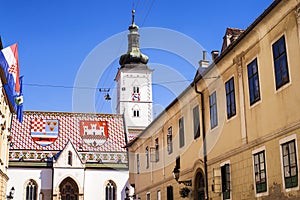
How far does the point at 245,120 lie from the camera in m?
15.7

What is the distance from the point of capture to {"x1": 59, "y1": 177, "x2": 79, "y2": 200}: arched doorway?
47781mm

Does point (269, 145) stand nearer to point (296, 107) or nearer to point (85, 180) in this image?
point (296, 107)

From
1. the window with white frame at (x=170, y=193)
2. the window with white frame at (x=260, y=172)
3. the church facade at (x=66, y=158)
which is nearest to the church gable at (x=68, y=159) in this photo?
the church facade at (x=66, y=158)

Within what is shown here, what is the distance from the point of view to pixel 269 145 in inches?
547

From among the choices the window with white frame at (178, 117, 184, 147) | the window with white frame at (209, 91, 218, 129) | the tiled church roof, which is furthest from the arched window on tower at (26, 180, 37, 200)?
the window with white frame at (209, 91, 218, 129)

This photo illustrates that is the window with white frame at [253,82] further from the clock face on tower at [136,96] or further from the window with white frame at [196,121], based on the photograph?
the clock face on tower at [136,96]

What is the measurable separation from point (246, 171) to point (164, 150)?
1019cm

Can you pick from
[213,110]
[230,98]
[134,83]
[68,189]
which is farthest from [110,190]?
[230,98]

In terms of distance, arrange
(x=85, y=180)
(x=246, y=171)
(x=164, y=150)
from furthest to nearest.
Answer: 1. (x=85, y=180)
2. (x=164, y=150)
3. (x=246, y=171)

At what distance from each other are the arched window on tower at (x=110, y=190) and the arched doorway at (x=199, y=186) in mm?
29669

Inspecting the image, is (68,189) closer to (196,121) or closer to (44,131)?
(44,131)

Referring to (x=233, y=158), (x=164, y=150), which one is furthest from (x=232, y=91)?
(x=164, y=150)

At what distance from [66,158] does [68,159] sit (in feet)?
0.94

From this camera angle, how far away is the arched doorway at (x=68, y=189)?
47781 millimetres
